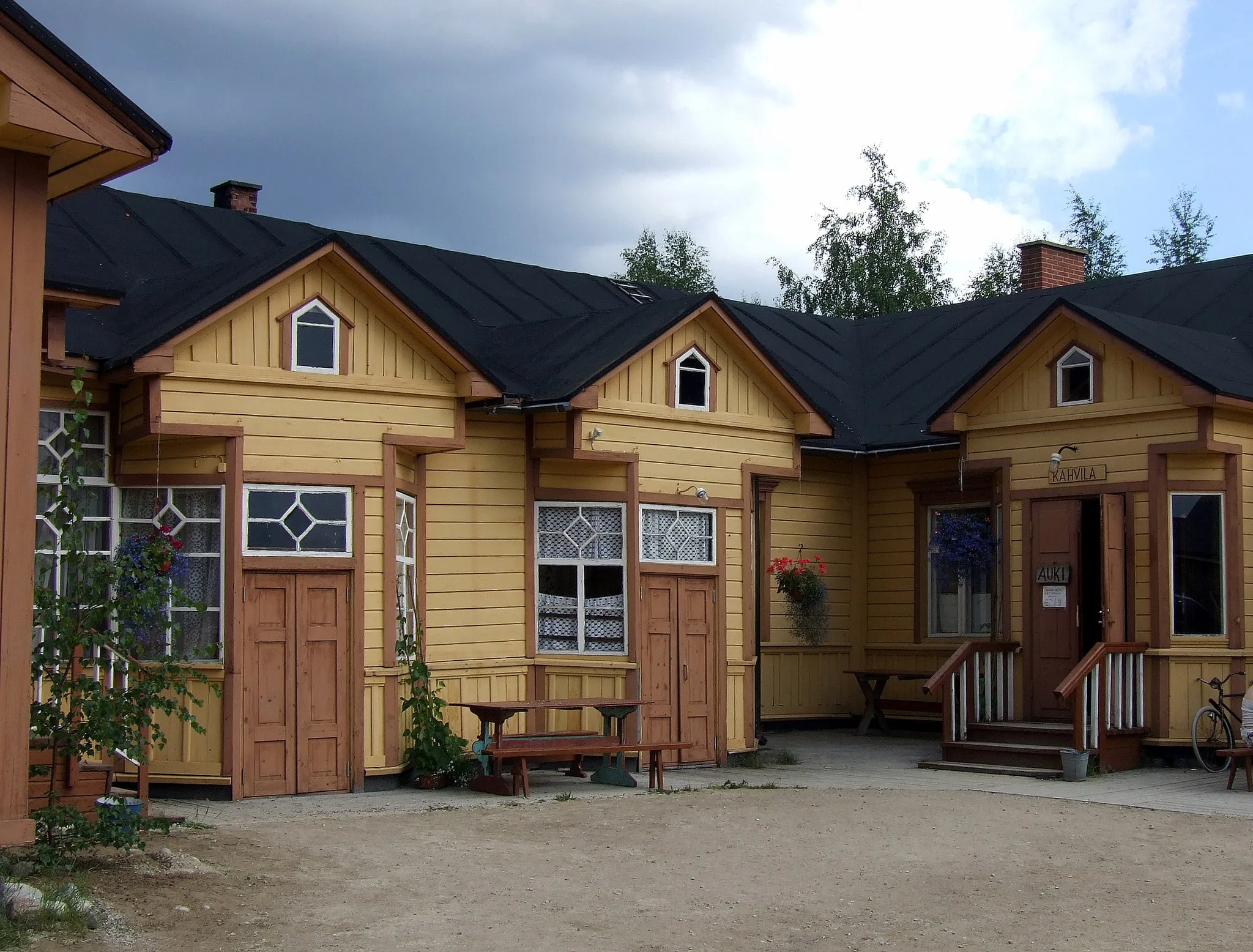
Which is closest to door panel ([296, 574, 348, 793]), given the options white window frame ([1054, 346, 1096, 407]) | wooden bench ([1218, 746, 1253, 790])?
wooden bench ([1218, 746, 1253, 790])

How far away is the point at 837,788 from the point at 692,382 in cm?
437

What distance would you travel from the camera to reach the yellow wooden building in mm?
12883

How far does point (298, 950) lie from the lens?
7.58 meters

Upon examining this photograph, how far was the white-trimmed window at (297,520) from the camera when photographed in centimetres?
1291

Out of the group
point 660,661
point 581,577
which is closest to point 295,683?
point 581,577

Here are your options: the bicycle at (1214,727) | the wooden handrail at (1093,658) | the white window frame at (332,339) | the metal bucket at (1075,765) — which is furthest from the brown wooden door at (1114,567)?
the white window frame at (332,339)

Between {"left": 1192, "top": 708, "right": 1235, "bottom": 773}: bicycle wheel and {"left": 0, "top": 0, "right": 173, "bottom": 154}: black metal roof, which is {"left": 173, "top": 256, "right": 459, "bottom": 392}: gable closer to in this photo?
{"left": 0, "top": 0, "right": 173, "bottom": 154}: black metal roof

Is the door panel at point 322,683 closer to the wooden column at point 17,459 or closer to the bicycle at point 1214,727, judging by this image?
the wooden column at point 17,459

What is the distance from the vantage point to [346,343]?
13430 mm

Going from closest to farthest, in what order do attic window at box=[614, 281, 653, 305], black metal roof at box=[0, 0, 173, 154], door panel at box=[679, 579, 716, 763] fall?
1. black metal roof at box=[0, 0, 173, 154]
2. door panel at box=[679, 579, 716, 763]
3. attic window at box=[614, 281, 653, 305]

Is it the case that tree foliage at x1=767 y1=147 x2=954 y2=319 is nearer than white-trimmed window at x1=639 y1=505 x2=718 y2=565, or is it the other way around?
white-trimmed window at x1=639 y1=505 x2=718 y2=565

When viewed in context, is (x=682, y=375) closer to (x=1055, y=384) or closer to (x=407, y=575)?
(x=407, y=575)

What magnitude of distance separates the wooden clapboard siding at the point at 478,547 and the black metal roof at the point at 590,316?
751mm

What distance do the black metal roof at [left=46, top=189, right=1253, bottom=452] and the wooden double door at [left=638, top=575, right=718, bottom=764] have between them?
2406 mm
